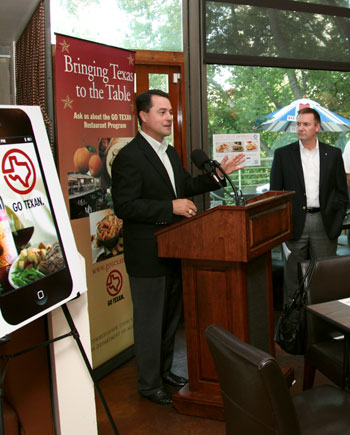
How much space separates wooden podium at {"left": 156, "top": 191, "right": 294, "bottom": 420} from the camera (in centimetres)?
251

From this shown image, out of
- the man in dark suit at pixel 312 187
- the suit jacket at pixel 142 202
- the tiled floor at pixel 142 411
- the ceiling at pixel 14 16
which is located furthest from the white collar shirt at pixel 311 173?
the ceiling at pixel 14 16

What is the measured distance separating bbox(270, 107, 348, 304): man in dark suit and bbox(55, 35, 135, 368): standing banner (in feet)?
4.19

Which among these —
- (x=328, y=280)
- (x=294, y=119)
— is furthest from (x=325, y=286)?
(x=294, y=119)

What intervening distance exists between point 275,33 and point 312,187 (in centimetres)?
147

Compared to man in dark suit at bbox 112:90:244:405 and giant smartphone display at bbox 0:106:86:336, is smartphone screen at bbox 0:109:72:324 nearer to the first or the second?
giant smartphone display at bbox 0:106:86:336

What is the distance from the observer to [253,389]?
1.54 metres

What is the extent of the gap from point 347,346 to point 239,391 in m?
0.92

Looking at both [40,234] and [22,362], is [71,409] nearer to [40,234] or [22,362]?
[22,362]

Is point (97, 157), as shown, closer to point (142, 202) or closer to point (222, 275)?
point (142, 202)

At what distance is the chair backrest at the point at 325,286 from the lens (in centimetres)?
274

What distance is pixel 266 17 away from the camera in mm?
4535

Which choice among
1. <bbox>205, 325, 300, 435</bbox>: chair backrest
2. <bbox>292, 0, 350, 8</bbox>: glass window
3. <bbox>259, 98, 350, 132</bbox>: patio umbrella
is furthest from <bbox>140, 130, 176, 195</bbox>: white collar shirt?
<bbox>292, 0, 350, 8</bbox>: glass window

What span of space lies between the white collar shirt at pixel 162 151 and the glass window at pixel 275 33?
156cm

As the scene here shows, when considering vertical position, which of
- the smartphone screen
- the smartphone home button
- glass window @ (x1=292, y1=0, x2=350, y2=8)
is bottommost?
the smartphone home button
